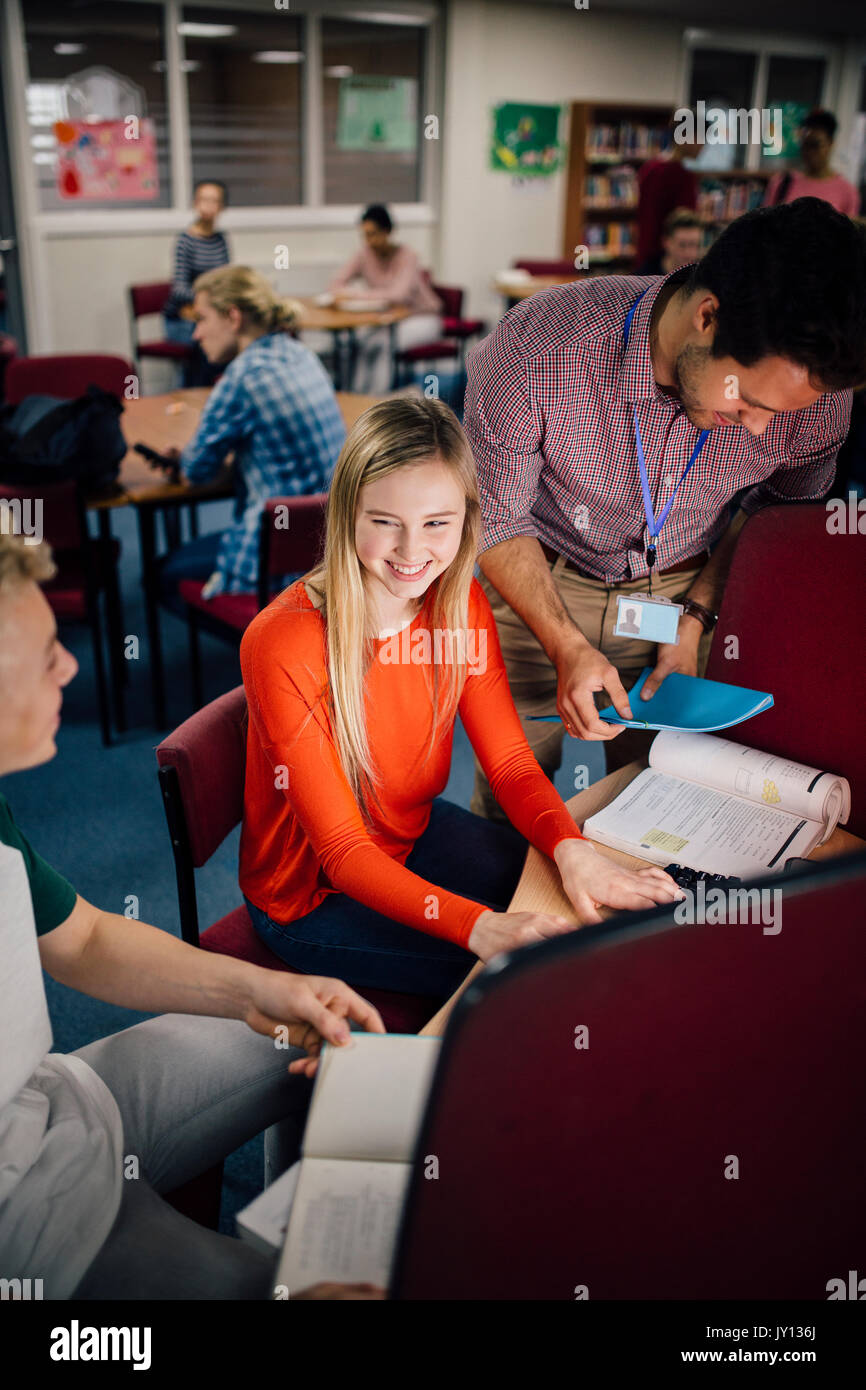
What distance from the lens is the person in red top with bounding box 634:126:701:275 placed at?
18.7 ft

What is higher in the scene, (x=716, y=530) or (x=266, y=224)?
(x=266, y=224)

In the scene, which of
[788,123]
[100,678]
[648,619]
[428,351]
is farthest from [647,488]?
[788,123]

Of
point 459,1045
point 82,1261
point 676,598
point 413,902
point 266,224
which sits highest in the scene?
point 266,224

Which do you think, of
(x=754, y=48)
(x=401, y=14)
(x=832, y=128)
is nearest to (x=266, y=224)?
(x=401, y=14)

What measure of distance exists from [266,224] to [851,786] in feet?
26.0

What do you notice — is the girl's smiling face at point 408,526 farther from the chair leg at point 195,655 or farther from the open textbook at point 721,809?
the chair leg at point 195,655

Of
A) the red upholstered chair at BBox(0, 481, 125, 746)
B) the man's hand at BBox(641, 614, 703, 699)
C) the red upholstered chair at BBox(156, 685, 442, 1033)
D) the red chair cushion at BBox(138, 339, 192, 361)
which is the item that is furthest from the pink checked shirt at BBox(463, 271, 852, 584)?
the red chair cushion at BBox(138, 339, 192, 361)

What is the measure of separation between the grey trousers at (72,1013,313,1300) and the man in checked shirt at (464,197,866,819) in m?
0.68

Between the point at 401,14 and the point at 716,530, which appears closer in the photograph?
the point at 716,530

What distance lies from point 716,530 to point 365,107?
26.0 ft
